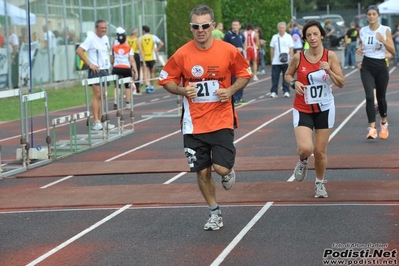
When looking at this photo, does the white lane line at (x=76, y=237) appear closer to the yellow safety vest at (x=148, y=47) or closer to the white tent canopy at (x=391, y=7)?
the yellow safety vest at (x=148, y=47)

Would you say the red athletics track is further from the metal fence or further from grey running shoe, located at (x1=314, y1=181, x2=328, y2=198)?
the metal fence

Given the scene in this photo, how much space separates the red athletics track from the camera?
776 cm

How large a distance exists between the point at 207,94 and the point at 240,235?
130 cm

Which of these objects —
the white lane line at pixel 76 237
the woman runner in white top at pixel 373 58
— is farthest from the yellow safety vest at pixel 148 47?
the white lane line at pixel 76 237

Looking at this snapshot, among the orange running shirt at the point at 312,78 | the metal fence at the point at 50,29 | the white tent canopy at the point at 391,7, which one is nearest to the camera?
the orange running shirt at the point at 312,78

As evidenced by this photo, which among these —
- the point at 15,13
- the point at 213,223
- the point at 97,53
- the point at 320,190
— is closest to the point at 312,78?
the point at 320,190

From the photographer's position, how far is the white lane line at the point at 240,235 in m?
7.45

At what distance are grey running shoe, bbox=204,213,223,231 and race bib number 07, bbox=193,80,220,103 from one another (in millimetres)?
1044

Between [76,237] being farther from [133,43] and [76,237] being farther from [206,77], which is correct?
[133,43]

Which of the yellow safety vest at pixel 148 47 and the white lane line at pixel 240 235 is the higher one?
the yellow safety vest at pixel 148 47

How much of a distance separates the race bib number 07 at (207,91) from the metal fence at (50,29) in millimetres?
17516

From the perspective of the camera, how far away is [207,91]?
8.55 metres

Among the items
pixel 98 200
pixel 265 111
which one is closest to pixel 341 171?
pixel 98 200

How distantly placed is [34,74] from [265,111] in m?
12.4
